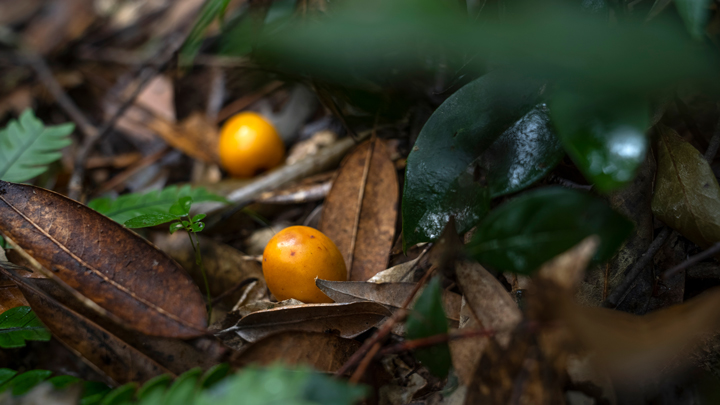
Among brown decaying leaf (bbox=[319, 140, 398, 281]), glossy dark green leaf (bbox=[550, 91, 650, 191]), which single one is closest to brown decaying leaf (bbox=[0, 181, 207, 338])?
brown decaying leaf (bbox=[319, 140, 398, 281])

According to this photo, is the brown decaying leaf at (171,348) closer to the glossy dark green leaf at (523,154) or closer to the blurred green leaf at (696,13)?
the glossy dark green leaf at (523,154)

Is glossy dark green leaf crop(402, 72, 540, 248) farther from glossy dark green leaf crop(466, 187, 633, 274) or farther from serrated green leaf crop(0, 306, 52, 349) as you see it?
serrated green leaf crop(0, 306, 52, 349)

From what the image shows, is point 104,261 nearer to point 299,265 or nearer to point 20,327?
point 20,327

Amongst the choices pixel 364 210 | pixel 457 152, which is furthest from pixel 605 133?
pixel 364 210

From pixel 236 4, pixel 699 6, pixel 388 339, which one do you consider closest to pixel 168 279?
pixel 388 339

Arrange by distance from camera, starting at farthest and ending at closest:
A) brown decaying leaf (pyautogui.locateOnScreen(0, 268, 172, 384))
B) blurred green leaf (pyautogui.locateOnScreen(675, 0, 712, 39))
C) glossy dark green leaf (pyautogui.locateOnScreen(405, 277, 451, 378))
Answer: brown decaying leaf (pyautogui.locateOnScreen(0, 268, 172, 384)) < glossy dark green leaf (pyautogui.locateOnScreen(405, 277, 451, 378)) < blurred green leaf (pyautogui.locateOnScreen(675, 0, 712, 39))

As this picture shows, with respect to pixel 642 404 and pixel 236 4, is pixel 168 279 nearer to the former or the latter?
pixel 642 404
